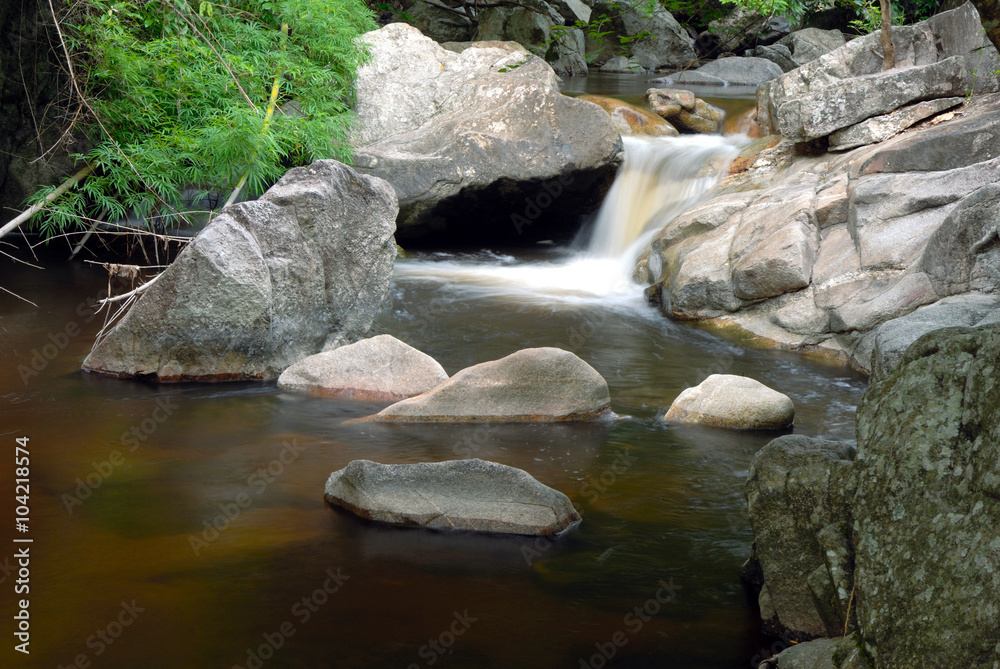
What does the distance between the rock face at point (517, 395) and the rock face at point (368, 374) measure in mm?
405

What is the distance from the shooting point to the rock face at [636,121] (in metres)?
13.7

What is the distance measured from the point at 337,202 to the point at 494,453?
3321 mm

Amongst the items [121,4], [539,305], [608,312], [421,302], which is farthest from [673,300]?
[121,4]

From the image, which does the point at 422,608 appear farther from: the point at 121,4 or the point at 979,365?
the point at 121,4

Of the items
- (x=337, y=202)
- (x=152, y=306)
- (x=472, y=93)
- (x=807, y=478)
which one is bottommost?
(x=152, y=306)

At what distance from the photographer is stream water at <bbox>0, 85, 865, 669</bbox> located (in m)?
3.54

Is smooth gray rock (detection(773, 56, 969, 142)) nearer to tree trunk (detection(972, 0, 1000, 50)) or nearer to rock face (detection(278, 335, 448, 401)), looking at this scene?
rock face (detection(278, 335, 448, 401))

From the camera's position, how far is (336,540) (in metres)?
4.40

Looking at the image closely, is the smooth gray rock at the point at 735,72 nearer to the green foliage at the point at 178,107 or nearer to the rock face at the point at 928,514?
the green foliage at the point at 178,107

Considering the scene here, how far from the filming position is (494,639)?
11.7ft

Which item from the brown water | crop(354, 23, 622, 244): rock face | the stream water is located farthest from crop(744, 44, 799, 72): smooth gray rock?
the brown water

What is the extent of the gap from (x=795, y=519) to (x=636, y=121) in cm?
1135

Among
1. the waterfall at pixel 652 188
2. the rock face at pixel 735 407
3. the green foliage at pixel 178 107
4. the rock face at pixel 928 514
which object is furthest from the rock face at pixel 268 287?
the rock face at pixel 928 514

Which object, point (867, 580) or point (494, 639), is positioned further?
point (494, 639)
